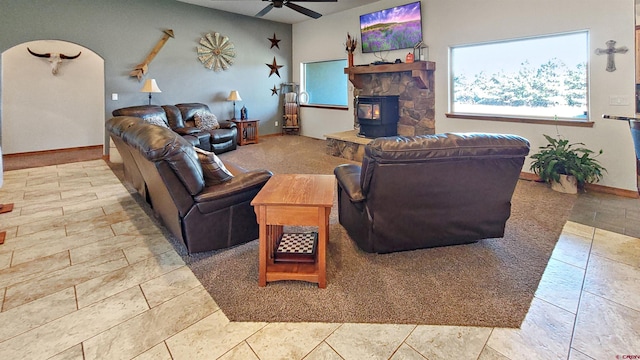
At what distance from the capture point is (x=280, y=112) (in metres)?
8.84

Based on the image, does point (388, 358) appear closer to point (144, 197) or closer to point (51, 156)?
point (144, 197)

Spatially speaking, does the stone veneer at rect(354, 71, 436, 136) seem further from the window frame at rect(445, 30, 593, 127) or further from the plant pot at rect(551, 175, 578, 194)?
the plant pot at rect(551, 175, 578, 194)

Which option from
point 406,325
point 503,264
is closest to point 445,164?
point 503,264

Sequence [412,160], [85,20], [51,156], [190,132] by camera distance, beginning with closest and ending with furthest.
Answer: [412,160]
[85,20]
[190,132]
[51,156]

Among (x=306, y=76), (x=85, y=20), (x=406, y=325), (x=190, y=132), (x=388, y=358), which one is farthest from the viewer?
(x=306, y=76)

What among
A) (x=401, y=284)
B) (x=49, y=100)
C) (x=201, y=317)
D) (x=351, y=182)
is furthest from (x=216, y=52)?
(x=401, y=284)

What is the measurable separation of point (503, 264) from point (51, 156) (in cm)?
786

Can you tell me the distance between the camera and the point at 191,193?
2.33m

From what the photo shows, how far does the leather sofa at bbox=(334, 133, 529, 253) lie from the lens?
2109mm

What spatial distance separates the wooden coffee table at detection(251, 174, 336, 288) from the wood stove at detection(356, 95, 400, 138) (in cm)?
397

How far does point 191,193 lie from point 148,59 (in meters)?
5.18

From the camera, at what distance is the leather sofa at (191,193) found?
2191 mm

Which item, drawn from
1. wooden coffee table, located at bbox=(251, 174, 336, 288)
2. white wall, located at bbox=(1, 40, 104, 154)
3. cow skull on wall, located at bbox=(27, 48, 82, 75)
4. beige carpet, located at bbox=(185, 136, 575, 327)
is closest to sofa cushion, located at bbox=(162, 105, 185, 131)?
white wall, located at bbox=(1, 40, 104, 154)

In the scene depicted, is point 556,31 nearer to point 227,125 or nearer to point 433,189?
point 433,189
